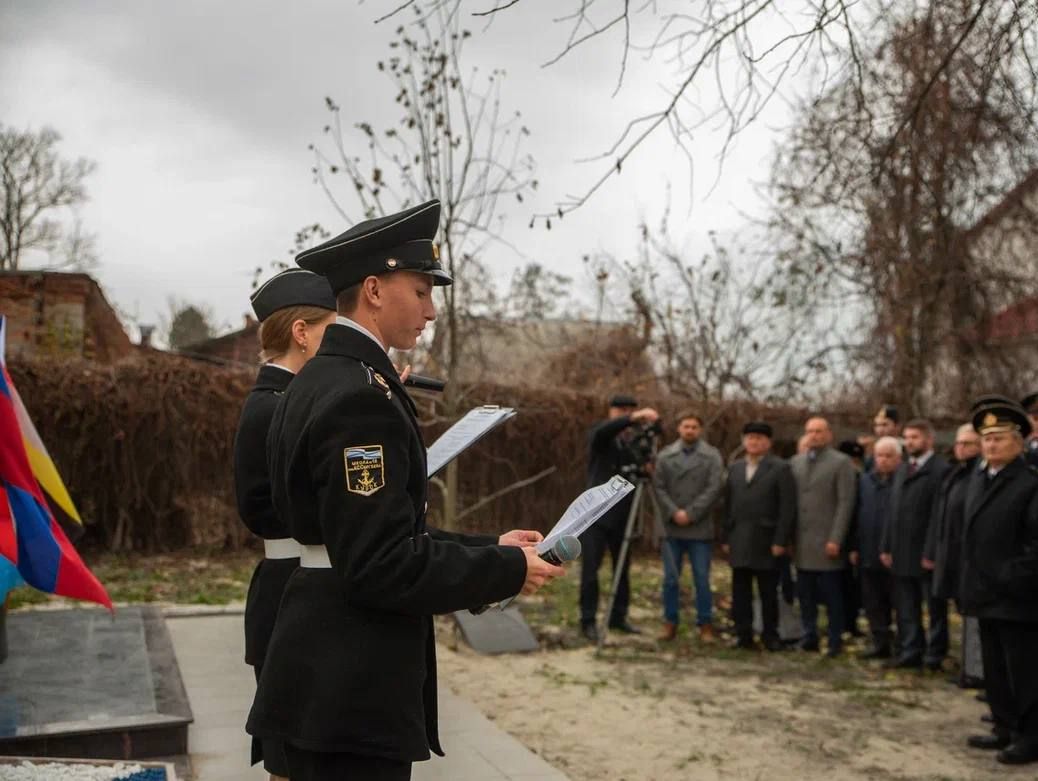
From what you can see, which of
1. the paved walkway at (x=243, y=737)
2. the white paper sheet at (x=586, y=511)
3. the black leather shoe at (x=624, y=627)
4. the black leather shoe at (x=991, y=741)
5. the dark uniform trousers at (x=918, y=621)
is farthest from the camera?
the black leather shoe at (x=624, y=627)

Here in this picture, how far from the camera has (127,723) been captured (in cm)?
464

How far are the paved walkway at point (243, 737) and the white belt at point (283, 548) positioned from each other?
1.84m

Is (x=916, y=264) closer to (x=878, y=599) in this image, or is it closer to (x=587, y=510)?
(x=878, y=599)

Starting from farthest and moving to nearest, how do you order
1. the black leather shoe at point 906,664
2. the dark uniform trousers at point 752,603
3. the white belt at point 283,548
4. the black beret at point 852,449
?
the black beret at point 852,449 < the dark uniform trousers at point 752,603 < the black leather shoe at point 906,664 < the white belt at point 283,548

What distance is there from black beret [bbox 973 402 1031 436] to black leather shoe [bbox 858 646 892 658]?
2796mm

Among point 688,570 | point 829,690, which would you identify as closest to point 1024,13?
point 829,690

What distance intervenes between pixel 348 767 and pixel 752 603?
6912 mm

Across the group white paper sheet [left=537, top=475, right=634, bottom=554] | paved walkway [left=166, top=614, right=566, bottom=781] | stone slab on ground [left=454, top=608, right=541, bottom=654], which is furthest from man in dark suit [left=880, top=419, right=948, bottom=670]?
white paper sheet [left=537, top=475, right=634, bottom=554]

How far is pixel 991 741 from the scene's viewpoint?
19.4 ft

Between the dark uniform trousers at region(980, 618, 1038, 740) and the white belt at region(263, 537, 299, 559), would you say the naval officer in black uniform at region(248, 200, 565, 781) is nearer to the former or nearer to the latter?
the white belt at region(263, 537, 299, 559)

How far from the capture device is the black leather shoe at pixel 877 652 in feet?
27.8

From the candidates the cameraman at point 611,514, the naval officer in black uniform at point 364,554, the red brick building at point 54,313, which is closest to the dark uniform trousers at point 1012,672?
the cameraman at point 611,514

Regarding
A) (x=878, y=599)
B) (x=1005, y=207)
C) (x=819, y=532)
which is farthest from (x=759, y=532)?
(x=1005, y=207)

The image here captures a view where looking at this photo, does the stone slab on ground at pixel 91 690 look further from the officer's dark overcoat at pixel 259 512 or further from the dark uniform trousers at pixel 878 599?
the dark uniform trousers at pixel 878 599
